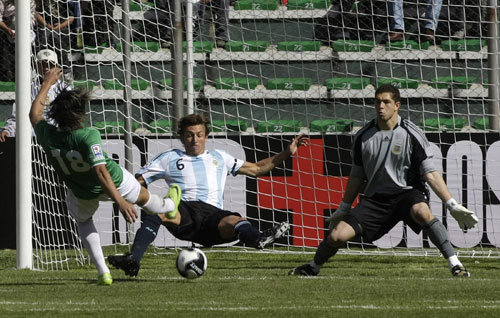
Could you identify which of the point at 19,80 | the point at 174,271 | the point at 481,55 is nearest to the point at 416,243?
the point at 481,55

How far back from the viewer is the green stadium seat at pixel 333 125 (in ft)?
43.8

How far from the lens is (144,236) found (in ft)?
27.9

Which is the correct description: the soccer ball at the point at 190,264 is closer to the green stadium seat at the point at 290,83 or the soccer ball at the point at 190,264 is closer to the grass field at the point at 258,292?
the grass field at the point at 258,292

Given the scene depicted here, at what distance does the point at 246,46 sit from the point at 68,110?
579 centimetres

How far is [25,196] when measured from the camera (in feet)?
31.9

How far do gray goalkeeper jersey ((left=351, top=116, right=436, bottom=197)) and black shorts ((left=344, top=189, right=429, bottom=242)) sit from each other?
79 mm

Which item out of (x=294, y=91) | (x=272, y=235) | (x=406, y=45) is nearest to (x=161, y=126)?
(x=294, y=91)

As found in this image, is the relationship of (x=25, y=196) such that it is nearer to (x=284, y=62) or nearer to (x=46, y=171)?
(x=46, y=171)

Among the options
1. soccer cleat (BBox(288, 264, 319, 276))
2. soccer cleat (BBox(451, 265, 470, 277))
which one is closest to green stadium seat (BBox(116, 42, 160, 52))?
soccer cleat (BBox(288, 264, 319, 276))

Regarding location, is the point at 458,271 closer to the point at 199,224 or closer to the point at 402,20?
the point at 199,224

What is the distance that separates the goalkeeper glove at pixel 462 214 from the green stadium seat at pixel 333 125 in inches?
178

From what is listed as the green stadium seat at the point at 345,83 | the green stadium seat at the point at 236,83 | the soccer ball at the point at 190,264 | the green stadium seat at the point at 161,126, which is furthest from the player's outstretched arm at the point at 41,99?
the green stadium seat at the point at 345,83

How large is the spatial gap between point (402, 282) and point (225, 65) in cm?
591

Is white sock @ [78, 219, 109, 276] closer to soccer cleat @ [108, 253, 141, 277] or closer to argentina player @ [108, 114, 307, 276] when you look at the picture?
soccer cleat @ [108, 253, 141, 277]
